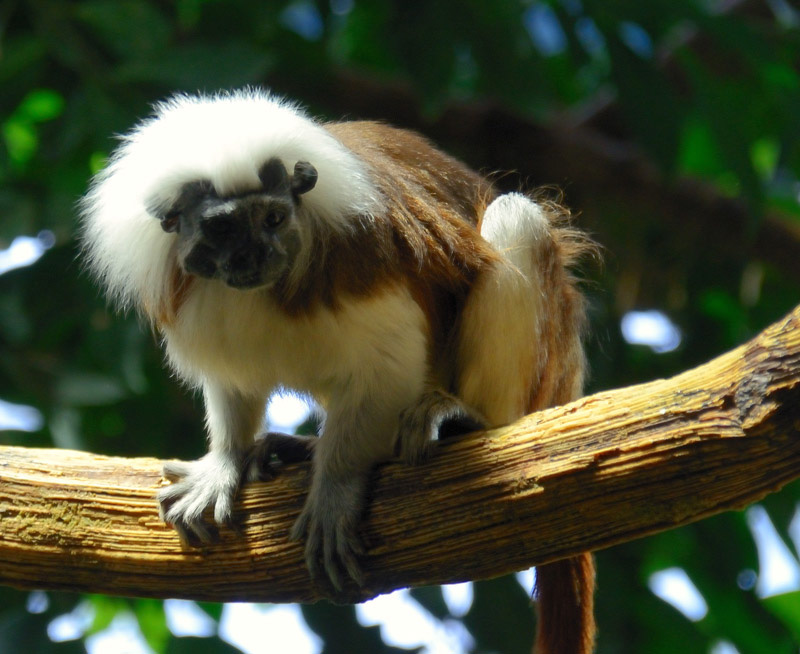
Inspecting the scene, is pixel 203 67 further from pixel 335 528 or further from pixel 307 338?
pixel 335 528

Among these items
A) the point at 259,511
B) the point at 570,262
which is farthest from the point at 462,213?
the point at 259,511

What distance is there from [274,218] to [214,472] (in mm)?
750

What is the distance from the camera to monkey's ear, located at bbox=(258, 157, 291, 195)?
257 cm

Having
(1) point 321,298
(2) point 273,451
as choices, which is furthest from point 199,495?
(1) point 321,298

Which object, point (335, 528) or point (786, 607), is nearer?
point (335, 528)

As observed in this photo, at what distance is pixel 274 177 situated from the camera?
2588mm

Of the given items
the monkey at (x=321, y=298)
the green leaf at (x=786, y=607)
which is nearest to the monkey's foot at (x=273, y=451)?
the monkey at (x=321, y=298)

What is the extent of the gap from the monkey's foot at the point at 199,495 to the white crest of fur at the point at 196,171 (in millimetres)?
485

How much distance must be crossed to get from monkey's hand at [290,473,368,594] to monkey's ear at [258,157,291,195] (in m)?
0.79

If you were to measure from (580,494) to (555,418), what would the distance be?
210mm

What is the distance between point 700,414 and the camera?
6.88 feet

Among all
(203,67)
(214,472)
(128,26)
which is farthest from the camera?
(128,26)

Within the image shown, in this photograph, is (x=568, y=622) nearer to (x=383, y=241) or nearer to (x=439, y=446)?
(x=439, y=446)

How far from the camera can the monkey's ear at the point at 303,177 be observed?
259 centimetres
